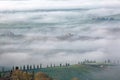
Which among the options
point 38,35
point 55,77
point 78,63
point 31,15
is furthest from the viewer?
point 31,15

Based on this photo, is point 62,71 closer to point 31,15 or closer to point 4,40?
point 4,40

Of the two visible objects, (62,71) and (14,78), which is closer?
(14,78)

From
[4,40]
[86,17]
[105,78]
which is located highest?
[86,17]

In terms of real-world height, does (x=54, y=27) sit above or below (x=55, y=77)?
above

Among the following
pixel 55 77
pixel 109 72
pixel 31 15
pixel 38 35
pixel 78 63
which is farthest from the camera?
pixel 31 15

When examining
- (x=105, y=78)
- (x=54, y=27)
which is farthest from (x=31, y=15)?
(x=105, y=78)

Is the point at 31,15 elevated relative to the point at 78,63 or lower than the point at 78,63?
elevated

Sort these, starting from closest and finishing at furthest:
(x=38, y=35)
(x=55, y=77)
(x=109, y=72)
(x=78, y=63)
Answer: (x=55, y=77)
(x=109, y=72)
(x=78, y=63)
(x=38, y=35)

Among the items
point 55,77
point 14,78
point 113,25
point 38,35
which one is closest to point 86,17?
point 113,25

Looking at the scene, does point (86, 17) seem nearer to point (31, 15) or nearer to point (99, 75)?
point (31, 15)
